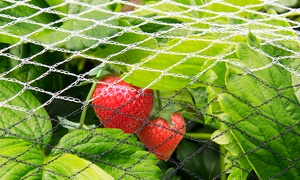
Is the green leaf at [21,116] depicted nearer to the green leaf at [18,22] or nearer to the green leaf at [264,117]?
the green leaf at [18,22]

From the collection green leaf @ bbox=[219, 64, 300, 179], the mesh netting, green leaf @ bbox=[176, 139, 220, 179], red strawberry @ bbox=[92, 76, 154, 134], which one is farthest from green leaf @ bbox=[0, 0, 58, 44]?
green leaf @ bbox=[176, 139, 220, 179]

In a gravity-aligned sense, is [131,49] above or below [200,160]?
above

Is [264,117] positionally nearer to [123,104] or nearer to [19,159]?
[123,104]

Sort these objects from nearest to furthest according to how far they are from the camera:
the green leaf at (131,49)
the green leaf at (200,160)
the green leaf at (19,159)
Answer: the green leaf at (19,159), the green leaf at (131,49), the green leaf at (200,160)

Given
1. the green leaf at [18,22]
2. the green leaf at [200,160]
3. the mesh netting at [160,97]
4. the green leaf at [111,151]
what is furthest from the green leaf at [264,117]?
the green leaf at [200,160]

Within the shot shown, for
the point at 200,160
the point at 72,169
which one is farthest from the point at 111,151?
the point at 200,160

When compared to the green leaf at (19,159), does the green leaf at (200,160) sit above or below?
below
